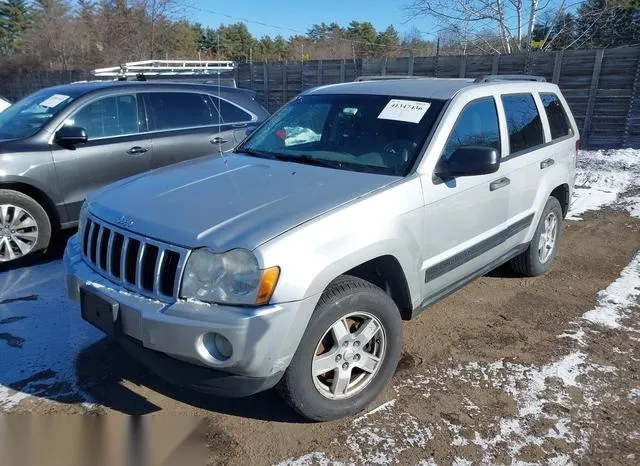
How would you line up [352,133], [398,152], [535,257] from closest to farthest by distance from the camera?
[398,152]
[352,133]
[535,257]

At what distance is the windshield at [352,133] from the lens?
3.47 metres

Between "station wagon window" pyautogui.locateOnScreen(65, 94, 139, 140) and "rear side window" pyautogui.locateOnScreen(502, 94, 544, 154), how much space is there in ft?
13.2

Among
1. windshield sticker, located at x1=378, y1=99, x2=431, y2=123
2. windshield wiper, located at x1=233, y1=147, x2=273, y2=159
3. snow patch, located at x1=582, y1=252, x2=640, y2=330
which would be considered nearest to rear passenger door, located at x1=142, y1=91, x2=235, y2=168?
windshield wiper, located at x1=233, y1=147, x2=273, y2=159

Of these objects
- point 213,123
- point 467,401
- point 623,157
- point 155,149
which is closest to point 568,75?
point 623,157

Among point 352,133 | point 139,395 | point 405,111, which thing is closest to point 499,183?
point 405,111

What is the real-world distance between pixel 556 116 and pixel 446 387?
3104 millimetres

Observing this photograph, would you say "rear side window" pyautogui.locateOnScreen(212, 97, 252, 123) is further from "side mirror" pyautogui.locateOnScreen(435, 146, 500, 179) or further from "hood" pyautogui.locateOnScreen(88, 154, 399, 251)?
"side mirror" pyautogui.locateOnScreen(435, 146, 500, 179)

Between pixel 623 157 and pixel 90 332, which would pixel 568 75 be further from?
pixel 90 332

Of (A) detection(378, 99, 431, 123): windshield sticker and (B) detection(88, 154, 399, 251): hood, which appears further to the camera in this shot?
(A) detection(378, 99, 431, 123): windshield sticker

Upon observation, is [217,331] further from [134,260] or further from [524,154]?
[524,154]

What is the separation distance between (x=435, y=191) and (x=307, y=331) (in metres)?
1.28

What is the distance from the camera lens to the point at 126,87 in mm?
6047

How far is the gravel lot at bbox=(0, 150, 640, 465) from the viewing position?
2781mm

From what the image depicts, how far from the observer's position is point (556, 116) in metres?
5.12
